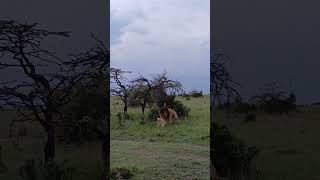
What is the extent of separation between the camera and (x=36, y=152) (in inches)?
245

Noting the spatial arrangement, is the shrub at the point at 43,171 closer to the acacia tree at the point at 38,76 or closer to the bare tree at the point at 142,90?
the acacia tree at the point at 38,76

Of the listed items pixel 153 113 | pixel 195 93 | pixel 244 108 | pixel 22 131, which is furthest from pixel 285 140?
pixel 22 131

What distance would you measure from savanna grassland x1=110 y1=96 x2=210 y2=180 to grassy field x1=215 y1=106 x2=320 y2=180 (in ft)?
2.26

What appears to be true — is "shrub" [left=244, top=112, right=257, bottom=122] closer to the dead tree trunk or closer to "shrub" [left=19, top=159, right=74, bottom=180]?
"shrub" [left=19, top=159, right=74, bottom=180]

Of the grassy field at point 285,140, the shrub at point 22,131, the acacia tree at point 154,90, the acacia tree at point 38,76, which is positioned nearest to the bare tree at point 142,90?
the acacia tree at point 154,90

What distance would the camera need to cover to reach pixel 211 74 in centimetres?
655

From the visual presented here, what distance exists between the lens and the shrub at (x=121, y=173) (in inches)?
268

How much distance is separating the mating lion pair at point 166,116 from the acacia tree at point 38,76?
1.35 meters

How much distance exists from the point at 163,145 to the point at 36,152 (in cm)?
179

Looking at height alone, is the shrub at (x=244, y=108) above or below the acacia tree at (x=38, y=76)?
below

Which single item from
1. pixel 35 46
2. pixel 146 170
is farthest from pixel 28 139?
pixel 146 170

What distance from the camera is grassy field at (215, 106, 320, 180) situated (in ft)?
20.7

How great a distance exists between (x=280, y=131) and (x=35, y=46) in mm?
3029

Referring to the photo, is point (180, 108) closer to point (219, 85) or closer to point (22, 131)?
point (219, 85)
